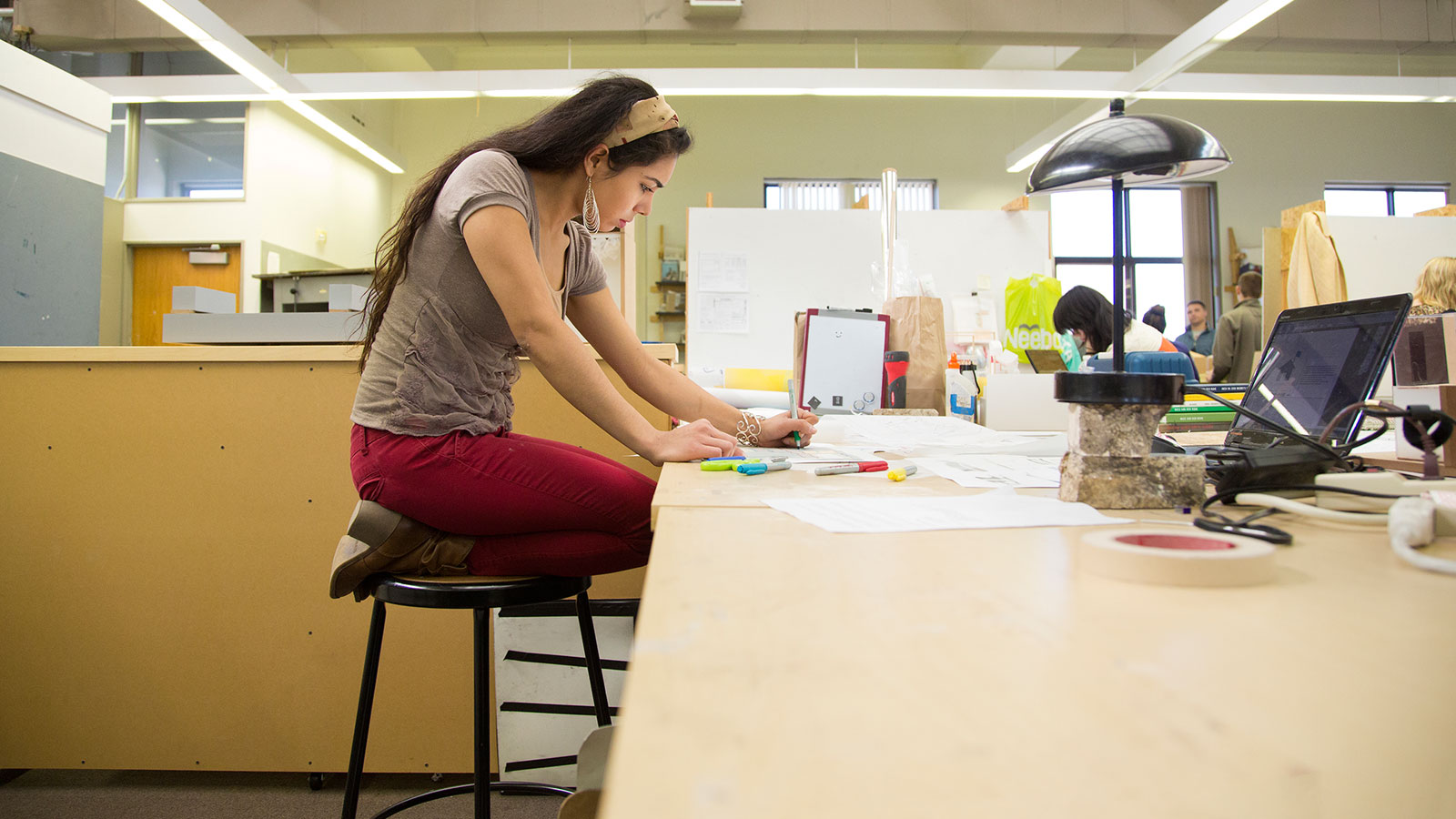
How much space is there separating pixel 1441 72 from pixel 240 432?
11240 millimetres

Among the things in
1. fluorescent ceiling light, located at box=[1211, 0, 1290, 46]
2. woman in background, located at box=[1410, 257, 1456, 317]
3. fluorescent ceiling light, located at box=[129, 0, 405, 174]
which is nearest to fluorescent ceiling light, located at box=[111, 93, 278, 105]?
fluorescent ceiling light, located at box=[129, 0, 405, 174]

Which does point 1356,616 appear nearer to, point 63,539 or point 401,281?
point 401,281

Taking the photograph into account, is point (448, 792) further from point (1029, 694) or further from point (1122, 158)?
point (1122, 158)

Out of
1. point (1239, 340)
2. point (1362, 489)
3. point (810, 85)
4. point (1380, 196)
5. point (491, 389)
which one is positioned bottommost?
point (1362, 489)

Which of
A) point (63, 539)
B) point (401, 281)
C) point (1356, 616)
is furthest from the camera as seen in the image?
point (63, 539)

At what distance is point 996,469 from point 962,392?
1167 millimetres

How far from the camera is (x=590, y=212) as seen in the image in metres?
1.31

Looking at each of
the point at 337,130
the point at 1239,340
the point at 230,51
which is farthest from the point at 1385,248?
the point at 337,130

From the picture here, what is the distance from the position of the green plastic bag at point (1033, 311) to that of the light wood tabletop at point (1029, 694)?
3.73 meters

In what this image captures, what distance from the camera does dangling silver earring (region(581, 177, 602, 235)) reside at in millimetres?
1278

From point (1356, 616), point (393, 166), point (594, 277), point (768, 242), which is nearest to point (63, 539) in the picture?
point (594, 277)

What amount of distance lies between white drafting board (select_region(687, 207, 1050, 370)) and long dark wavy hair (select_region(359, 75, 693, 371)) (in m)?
3.10

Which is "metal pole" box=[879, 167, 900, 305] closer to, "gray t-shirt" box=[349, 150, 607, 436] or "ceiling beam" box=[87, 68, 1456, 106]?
"ceiling beam" box=[87, 68, 1456, 106]

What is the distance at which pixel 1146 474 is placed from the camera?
0.76m
